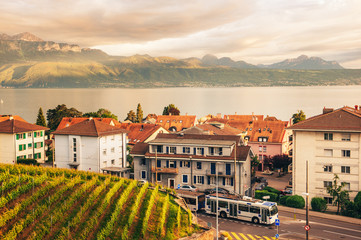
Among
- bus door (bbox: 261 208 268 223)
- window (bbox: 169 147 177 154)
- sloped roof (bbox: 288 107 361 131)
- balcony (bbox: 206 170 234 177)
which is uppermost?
sloped roof (bbox: 288 107 361 131)

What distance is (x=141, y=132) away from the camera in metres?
88.6

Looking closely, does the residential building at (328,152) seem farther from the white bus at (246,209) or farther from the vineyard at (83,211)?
the vineyard at (83,211)

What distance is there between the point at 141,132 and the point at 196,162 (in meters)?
36.2

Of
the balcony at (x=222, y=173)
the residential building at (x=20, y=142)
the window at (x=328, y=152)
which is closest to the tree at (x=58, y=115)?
the residential building at (x=20, y=142)

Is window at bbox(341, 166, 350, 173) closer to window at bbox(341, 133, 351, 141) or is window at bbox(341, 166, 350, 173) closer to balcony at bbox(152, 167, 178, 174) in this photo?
window at bbox(341, 133, 351, 141)

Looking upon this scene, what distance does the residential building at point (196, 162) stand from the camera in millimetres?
52500

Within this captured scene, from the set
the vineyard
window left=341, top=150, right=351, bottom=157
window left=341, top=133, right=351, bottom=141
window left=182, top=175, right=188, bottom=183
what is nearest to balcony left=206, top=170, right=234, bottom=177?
window left=182, top=175, right=188, bottom=183

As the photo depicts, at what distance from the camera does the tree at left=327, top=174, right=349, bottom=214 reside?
1829 inches

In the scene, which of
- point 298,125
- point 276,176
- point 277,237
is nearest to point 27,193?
point 277,237

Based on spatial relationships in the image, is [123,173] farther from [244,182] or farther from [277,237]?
[277,237]

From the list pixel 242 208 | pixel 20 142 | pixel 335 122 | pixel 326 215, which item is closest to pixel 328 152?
pixel 335 122

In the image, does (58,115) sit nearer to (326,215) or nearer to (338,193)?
(338,193)

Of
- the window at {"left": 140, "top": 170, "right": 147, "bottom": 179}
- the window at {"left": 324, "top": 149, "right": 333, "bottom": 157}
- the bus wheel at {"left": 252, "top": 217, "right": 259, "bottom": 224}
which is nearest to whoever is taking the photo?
the bus wheel at {"left": 252, "top": 217, "right": 259, "bottom": 224}

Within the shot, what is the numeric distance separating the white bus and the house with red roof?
3889cm
